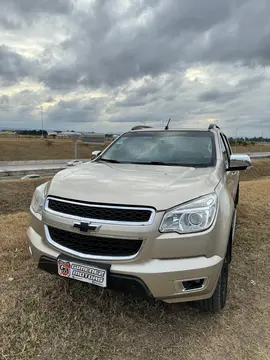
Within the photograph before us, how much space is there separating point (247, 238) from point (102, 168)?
9.08 feet

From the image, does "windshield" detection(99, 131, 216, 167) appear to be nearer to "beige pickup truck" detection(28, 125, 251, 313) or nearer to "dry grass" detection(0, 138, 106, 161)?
"beige pickup truck" detection(28, 125, 251, 313)

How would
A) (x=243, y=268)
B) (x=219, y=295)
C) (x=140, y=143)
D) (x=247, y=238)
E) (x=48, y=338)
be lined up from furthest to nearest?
(x=247, y=238) → (x=140, y=143) → (x=243, y=268) → (x=219, y=295) → (x=48, y=338)

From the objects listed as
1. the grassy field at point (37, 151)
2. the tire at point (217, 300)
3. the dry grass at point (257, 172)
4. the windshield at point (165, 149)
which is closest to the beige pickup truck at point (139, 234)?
the tire at point (217, 300)

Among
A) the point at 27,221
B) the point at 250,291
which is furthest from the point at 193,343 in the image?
the point at 27,221

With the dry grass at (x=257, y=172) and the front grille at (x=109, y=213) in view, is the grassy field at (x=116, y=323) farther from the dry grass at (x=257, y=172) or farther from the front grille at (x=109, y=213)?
the dry grass at (x=257, y=172)

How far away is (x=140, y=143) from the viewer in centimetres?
411

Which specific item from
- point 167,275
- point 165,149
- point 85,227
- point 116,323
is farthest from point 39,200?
point 165,149

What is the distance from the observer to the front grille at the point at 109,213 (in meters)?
2.24

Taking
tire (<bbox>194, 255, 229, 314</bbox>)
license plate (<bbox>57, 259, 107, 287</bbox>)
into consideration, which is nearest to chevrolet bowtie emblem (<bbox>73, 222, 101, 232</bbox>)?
license plate (<bbox>57, 259, 107, 287</bbox>)

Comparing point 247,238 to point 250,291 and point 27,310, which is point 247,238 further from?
point 27,310

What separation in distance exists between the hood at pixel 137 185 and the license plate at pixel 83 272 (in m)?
0.52

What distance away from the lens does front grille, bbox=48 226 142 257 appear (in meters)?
2.26

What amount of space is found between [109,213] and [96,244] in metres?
0.28

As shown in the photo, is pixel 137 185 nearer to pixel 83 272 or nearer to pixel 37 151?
pixel 83 272
